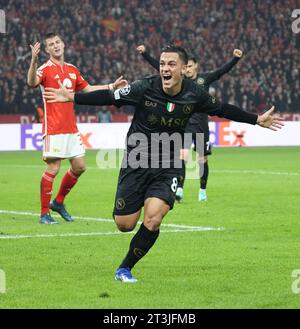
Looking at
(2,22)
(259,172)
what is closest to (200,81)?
(259,172)

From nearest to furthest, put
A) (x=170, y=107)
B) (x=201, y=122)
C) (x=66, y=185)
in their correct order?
Result: (x=170, y=107), (x=66, y=185), (x=201, y=122)

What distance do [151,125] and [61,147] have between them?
446 cm

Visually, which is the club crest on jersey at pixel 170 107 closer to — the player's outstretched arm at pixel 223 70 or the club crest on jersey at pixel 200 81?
the player's outstretched arm at pixel 223 70

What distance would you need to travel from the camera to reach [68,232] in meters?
12.4

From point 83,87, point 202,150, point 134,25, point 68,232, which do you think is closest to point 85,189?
point 202,150

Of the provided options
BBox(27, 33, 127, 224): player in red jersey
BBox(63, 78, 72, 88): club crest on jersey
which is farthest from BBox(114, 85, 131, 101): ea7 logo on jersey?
BBox(63, 78, 72, 88): club crest on jersey

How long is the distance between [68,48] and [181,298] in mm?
31267

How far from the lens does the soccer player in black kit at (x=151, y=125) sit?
352 inches

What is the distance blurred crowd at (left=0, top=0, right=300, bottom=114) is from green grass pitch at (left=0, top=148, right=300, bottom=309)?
19.5 metres

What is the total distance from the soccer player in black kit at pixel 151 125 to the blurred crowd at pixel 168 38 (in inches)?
1026

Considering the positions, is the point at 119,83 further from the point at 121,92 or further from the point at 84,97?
the point at 84,97

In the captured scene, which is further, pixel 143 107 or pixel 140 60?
pixel 140 60

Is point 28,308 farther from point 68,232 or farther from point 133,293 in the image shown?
point 68,232

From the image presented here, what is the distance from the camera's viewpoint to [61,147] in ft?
44.6
